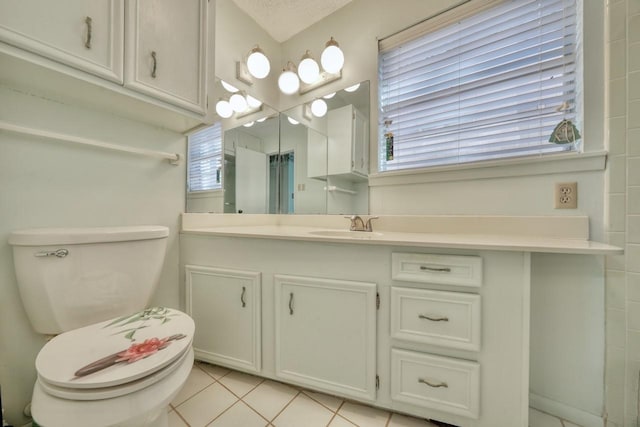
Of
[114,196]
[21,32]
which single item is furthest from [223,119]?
[21,32]

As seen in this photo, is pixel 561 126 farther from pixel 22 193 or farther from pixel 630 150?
pixel 22 193

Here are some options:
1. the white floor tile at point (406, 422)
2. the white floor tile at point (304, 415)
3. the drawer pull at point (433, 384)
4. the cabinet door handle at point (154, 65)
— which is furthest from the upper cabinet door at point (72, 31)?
the white floor tile at point (406, 422)

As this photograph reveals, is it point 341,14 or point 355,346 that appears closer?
point 355,346

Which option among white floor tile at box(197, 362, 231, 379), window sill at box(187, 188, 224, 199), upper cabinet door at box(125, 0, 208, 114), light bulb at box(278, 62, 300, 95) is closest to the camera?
upper cabinet door at box(125, 0, 208, 114)

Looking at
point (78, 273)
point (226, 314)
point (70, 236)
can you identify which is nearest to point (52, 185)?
point (70, 236)

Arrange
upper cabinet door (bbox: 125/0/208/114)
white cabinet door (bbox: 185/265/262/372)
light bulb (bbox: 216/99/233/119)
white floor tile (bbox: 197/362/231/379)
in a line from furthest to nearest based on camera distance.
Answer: light bulb (bbox: 216/99/233/119) → white floor tile (bbox: 197/362/231/379) → white cabinet door (bbox: 185/265/262/372) → upper cabinet door (bbox: 125/0/208/114)

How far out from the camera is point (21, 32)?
2.32 ft

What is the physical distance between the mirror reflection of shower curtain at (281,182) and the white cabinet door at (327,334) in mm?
887

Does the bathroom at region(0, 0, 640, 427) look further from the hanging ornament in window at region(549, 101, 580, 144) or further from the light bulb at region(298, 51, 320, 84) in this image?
the light bulb at region(298, 51, 320, 84)

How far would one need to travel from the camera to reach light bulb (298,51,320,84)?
171cm

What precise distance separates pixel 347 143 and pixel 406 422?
5.00ft

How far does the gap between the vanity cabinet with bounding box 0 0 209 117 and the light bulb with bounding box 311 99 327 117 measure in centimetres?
82

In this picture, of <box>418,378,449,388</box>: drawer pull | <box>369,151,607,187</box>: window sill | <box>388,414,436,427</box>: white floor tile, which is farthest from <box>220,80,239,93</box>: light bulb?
<box>388,414,436,427</box>: white floor tile

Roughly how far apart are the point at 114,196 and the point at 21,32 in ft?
2.08
